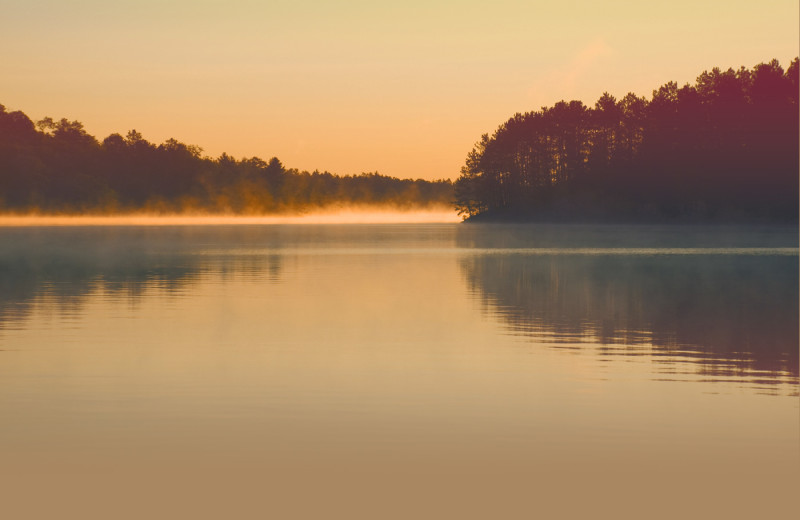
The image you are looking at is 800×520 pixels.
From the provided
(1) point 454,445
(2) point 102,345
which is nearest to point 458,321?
(2) point 102,345

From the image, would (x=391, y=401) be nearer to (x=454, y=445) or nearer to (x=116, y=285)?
(x=454, y=445)

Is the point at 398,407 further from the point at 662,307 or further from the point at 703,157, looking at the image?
the point at 703,157

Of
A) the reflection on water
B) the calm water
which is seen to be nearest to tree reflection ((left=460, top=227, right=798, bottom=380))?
the reflection on water

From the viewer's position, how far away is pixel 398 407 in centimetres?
1496

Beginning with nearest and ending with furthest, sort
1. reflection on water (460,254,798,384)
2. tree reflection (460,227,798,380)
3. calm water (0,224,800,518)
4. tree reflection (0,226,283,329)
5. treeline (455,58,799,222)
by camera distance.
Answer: calm water (0,224,800,518), reflection on water (460,254,798,384), tree reflection (460,227,798,380), tree reflection (0,226,283,329), treeline (455,58,799,222)

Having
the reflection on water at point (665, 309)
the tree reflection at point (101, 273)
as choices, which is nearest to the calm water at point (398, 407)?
the reflection on water at point (665, 309)

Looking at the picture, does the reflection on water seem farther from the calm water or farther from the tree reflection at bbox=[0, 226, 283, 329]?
the tree reflection at bbox=[0, 226, 283, 329]

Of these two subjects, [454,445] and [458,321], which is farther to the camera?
[458,321]

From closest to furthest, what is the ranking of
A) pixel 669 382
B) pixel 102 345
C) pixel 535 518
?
pixel 535 518
pixel 669 382
pixel 102 345

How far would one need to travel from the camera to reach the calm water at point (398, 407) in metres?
10.6

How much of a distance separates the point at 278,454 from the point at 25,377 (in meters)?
7.26

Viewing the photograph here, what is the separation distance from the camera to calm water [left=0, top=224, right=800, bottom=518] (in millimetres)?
10570

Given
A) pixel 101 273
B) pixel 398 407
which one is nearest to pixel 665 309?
pixel 398 407

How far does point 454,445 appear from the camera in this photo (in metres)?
12.6
